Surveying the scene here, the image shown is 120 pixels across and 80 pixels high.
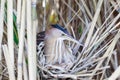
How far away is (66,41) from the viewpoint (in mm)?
857

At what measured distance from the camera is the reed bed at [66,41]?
72 cm

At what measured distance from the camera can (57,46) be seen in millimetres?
824

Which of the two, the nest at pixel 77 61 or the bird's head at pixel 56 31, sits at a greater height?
the bird's head at pixel 56 31

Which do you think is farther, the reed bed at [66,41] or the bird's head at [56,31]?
the bird's head at [56,31]

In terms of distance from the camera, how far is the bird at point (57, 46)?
0.82 m

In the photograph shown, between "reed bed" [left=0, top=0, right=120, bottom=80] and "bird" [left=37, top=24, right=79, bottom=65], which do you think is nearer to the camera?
"reed bed" [left=0, top=0, right=120, bottom=80]

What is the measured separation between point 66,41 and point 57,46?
4 cm

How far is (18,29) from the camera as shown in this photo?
29.2 inches

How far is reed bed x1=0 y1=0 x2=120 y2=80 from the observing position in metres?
0.72

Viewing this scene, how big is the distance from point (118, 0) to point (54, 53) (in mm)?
214

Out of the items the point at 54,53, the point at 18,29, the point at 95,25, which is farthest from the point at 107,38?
the point at 18,29

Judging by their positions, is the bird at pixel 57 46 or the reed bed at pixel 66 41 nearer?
the reed bed at pixel 66 41

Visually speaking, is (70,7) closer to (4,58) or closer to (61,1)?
(61,1)

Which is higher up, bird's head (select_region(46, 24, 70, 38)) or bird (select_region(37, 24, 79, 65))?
bird's head (select_region(46, 24, 70, 38))
